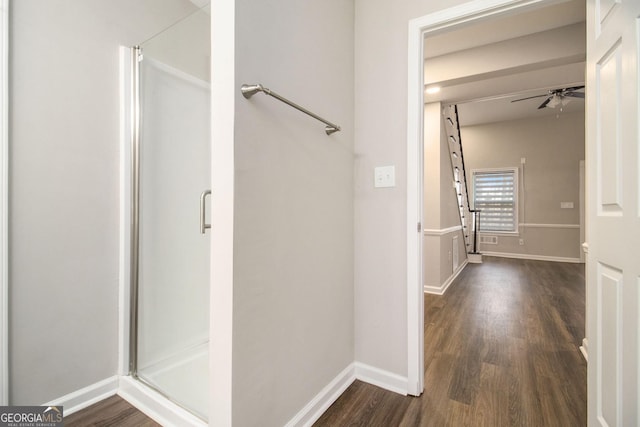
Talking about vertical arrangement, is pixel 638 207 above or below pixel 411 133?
below

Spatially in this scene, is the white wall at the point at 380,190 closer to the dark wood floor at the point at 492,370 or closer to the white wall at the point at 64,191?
the dark wood floor at the point at 492,370

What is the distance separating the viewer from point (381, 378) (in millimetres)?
1675

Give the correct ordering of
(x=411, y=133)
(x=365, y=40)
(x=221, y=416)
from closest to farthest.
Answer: (x=221, y=416), (x=411, y=133), (x=365, y=40)

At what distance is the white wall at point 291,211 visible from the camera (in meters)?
1.05

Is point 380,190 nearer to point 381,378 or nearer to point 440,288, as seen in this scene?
point 381,378

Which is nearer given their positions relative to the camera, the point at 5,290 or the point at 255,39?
the point at 255,39

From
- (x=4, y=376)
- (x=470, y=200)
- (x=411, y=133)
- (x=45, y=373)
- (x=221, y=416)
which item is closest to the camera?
(x=221, y=416)

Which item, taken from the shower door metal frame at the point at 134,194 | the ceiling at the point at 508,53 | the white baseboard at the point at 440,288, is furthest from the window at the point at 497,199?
the shower door metal frame at the point at 134,194

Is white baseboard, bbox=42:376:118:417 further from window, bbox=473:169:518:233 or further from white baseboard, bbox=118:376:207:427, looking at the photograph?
window, bbox=473:169:518:233

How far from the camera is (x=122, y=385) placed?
1625 mm

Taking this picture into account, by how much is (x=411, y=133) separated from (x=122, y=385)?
213 centimetres

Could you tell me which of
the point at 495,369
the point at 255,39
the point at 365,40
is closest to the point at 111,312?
the point at 255,39

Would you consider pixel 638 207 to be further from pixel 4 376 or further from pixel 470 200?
pixel 470 200

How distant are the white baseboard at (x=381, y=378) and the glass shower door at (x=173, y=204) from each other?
908 mm
